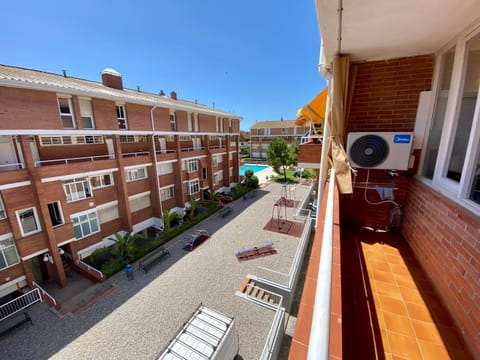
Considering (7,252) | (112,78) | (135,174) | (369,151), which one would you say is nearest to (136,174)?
(135,174)

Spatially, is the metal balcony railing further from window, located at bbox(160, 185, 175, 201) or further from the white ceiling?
the white ceiling

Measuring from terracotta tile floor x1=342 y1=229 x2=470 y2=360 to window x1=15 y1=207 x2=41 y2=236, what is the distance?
12342 mm

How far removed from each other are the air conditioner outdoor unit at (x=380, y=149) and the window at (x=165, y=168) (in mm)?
13816

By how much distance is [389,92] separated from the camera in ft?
10.6

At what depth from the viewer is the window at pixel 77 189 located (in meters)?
9.93

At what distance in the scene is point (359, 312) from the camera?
208 centimetres

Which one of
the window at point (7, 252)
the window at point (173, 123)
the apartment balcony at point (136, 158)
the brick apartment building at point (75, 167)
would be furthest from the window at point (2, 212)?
the window at point (173, 123)

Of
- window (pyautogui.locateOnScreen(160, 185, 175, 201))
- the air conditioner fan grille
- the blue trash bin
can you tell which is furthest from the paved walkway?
the air conditioner fan grille

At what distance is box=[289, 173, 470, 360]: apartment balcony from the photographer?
41.7 inches

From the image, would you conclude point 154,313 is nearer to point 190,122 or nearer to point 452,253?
point 452,253

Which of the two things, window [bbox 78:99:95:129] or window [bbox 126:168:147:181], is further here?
window [bbox 126:168:147:181]

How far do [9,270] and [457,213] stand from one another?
570 inches

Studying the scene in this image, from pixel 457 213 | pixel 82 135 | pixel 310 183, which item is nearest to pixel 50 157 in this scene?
pixel 82 135

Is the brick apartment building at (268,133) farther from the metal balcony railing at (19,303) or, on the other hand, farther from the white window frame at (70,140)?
the metal balcony railing at (19,303)
